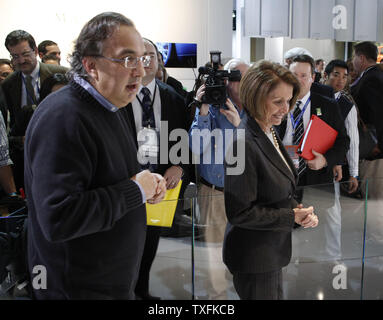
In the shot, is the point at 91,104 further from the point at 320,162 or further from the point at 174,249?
the point at 320,162

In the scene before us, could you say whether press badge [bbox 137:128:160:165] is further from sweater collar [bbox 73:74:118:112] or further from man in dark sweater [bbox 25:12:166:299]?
sweater collar [bbox 73:74:118:112]

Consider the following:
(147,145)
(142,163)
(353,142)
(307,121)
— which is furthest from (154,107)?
(353,142)

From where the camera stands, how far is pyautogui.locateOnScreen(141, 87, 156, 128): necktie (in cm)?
256

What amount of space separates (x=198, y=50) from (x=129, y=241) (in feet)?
22.0

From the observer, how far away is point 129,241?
4.48 ft

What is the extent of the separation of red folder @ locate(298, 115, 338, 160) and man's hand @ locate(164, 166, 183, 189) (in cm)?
78

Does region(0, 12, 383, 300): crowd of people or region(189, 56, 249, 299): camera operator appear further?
region(189, 56, 249, 299): camera operator

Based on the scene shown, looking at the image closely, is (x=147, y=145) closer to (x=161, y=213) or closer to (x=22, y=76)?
(x=161, y=213)

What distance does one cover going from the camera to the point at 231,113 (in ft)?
8.52

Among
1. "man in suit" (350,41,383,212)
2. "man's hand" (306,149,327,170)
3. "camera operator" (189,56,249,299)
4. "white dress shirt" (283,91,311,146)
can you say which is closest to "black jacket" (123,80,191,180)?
"camera operator" (189,56,249,299)

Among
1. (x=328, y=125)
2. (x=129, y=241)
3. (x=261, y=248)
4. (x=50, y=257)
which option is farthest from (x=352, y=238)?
(x=50, y=257)

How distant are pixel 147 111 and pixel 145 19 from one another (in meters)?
5.15
